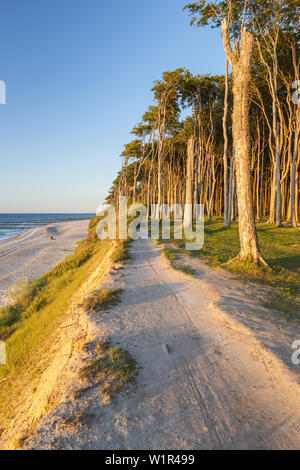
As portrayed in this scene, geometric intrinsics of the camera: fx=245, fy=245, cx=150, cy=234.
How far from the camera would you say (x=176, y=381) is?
11.1ft

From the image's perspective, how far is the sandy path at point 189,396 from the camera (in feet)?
8.23

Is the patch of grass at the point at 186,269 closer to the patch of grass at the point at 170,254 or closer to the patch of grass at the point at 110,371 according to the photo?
the patch of grass at the point at 170,254

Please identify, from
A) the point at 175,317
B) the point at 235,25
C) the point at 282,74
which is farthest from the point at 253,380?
the point at 282,74

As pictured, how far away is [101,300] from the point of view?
19.5 ft

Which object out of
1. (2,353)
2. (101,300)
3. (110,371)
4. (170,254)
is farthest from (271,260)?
(2,353)

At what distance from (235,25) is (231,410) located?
73.5 feet

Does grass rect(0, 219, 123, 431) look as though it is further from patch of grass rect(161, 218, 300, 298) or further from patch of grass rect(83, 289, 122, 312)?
patch of grass rect(161, 218, 300, 298)

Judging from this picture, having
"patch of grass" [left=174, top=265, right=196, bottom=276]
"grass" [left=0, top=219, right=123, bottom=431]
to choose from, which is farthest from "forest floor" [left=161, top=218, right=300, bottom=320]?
"grass" [left=0, top=219, right=123, bottom=431]

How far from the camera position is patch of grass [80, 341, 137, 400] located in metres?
3.20

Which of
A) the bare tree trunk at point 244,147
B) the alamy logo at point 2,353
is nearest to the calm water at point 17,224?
the alamy logo at point 2,353

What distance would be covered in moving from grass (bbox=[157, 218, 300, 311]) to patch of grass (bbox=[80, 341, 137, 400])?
3897 millimetres

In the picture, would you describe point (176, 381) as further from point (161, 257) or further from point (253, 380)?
point (161, 257)
